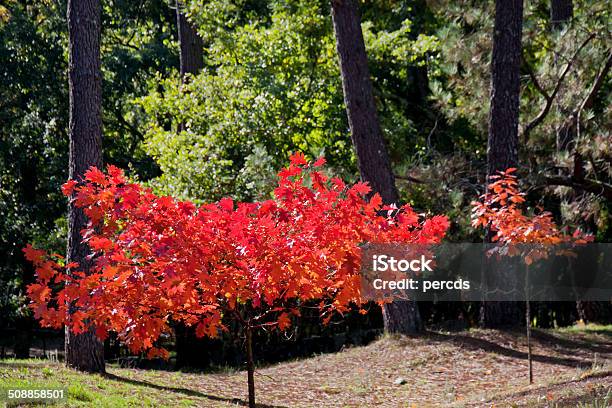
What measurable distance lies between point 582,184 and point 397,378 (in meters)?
4.62

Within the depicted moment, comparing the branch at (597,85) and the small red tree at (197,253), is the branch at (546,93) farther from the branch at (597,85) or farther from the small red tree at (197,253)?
the small red tree at (197,253)

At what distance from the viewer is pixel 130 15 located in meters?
20.0

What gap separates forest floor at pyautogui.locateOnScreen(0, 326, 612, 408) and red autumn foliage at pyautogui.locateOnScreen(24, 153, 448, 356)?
2.18m

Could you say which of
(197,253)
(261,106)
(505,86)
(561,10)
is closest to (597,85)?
(505,86)

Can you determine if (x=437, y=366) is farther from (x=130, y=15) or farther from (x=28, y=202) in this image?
(x=130, y=15)

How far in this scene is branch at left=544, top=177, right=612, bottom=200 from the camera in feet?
41.9

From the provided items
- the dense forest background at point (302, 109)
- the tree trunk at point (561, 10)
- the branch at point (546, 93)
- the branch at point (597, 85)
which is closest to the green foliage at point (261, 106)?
the dense forest background at point (302, 109)

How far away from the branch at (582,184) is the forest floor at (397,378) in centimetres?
236

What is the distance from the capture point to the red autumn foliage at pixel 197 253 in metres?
5.95

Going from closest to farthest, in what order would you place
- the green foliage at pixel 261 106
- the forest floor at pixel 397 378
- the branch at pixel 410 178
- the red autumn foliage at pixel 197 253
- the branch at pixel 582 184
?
the red autumn foliage at pixel 197 253
the forest floor at pixel 397 378
the branch at pixel 582 184
the branch at pixel 410 178
the green foliage at pixel 261 106

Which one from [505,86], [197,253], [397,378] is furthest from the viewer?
[505,86]

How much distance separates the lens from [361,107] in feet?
40.6

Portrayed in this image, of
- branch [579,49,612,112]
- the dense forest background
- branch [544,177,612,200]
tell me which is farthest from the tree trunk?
branch [544,177,612,200]

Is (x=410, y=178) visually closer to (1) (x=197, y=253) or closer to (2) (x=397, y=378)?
(2) (x=397, y=378)
